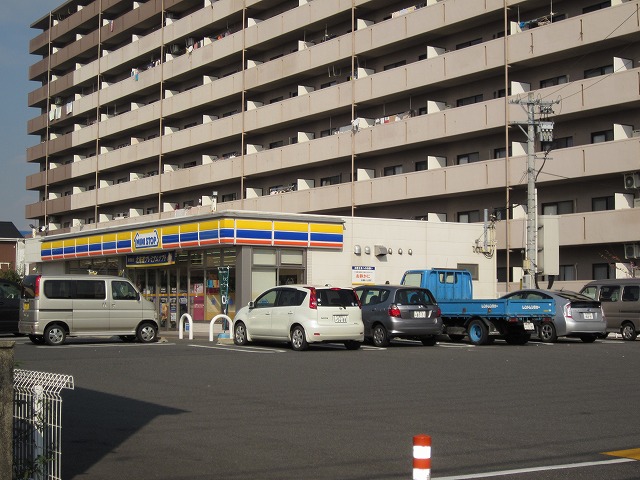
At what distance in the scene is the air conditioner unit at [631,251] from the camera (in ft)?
125

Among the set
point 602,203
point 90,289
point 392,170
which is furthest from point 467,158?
point 90,289

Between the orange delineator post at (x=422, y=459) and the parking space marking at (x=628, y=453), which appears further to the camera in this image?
the parking space marking at (x=628, y=453)

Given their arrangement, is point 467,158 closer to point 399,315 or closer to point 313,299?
point 399,315

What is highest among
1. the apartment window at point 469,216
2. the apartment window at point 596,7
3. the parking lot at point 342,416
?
the apartment window at point 596,7

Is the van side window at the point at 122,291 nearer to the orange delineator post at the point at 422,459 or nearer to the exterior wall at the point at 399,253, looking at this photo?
the exterior wall at the point at 399,253

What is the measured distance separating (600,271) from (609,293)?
1191cm

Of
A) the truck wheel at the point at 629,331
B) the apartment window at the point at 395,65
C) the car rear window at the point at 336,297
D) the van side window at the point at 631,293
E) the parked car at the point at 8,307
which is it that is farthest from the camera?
the apartment window at the point at 395,65

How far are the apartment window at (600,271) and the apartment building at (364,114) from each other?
0.09 m

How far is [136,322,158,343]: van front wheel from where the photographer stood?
1059 inches

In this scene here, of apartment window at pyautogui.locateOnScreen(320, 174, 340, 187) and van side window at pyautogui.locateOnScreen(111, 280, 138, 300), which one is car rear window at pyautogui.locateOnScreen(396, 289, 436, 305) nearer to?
van side window at pyautogui.locateOnScreen(111, 280, 138, 300)

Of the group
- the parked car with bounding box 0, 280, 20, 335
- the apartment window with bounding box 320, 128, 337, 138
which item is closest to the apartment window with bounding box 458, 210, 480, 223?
the apartment window with bounding box 320, 128, 337, 138

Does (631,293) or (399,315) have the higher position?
(631,293)

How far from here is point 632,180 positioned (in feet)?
124

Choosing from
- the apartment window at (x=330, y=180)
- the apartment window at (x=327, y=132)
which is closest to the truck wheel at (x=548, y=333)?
the apartment window at (x=330, y=180)
